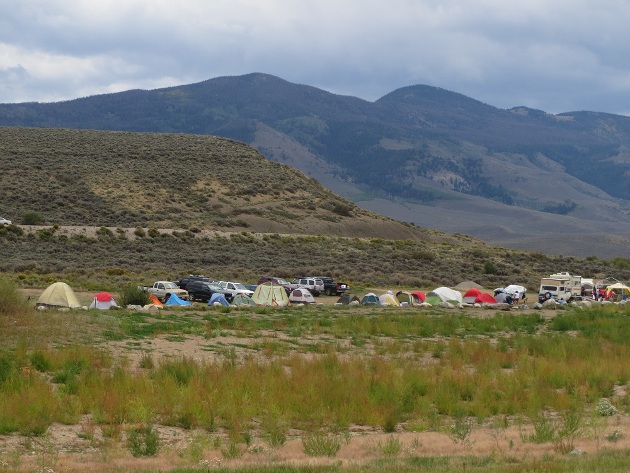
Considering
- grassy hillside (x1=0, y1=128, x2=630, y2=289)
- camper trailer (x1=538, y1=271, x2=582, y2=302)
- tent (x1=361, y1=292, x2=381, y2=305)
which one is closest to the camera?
tent (x1=361, y1=292, x2=381, y2=305)

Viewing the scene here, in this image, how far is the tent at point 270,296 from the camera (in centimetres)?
4356

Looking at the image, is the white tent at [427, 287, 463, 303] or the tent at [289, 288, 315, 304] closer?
the tent at [289, 288, 315, 304]

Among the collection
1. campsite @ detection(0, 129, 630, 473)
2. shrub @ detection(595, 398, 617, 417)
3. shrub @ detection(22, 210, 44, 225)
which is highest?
shrub @ detection(22, 210, 44, 225)

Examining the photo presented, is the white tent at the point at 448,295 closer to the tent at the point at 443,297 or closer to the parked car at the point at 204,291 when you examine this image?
the tent at the point at 443,297

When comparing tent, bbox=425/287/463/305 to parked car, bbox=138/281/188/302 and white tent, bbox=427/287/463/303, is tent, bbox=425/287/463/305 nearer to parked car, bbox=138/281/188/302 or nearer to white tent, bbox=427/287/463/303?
white tent, bbox=427/287/463/303

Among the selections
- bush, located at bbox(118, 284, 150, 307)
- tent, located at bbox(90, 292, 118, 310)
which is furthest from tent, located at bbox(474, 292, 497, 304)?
tent, located at bbox(90, 292, 118, 310)

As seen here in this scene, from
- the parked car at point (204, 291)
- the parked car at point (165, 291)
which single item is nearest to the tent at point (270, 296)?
the parked car at point (204, 291)

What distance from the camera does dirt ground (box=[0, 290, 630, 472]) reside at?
467 inches

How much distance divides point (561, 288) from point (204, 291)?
78.5 feet

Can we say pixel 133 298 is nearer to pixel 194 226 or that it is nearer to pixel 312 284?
pixel 312 284

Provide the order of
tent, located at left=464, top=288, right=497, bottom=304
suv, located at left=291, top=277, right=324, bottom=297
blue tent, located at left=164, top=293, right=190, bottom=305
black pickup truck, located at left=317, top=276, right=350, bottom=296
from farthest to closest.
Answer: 1. black pickup truck, located at left=317, top=276, right=350, bottom=296
2. suv, located at left=291, top=277, right=324, bottom=297
3. tent, located at left=464, top=288, right=497, bottom=304
4. blue tent, located at left=164, top=293, right=190, bottom=305

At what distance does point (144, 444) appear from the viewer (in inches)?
508

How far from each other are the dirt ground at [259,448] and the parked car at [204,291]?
3193 cm

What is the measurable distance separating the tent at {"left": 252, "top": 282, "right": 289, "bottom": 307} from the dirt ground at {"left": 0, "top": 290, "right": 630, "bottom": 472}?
28.3 metres
